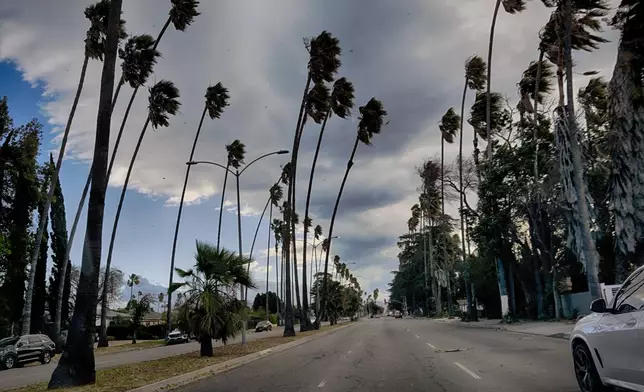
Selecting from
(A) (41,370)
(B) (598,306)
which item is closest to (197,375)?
(B) (598,306)

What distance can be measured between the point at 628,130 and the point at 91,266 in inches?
836

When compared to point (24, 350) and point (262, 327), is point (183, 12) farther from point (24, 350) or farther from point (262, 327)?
point (262, 327)

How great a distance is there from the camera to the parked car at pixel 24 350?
24484 millimetres

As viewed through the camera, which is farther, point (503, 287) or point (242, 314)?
point (503, 287)

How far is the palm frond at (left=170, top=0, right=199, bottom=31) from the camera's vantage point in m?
27.6

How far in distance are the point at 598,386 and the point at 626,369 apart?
128 cm

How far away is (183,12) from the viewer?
2766 centimetres

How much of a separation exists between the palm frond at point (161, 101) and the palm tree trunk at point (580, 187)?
22667 millimetres

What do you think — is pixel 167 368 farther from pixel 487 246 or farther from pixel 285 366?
pixel 487 246

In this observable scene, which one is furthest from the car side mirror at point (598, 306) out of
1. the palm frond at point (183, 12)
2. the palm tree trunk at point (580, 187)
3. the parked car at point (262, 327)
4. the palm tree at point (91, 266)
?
the parked car at point (262, 327)

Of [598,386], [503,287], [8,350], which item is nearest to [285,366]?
[598,386]

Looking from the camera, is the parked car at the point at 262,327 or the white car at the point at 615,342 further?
the parked car at the point at 262,327

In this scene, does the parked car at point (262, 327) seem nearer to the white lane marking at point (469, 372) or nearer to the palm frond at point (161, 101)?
the palm frond at point (161, 101)

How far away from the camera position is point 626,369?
614cm
